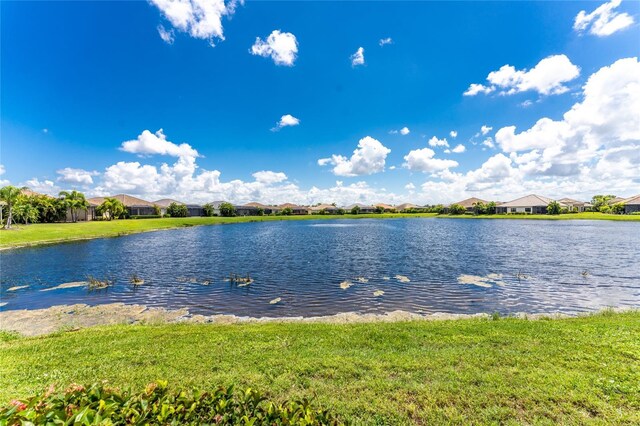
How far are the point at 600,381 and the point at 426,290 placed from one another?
1247 centimetres

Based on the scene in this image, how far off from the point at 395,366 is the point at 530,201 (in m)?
150

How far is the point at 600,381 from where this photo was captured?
607 centimetres

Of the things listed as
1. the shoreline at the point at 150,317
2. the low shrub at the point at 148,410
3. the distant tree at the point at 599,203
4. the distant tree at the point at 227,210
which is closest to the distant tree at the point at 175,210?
the distant tree at the point at 227,210

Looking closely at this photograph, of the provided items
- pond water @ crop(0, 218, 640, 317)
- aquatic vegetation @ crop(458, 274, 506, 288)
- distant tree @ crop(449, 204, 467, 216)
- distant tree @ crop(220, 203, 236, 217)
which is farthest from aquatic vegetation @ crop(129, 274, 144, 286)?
distant tree @ crop(449, 204, 467, 216)

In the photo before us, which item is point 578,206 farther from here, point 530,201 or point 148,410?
point 148,410

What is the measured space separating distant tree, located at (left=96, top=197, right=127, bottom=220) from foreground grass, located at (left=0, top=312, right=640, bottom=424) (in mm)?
82135

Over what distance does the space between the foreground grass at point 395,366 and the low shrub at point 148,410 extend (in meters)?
1.87

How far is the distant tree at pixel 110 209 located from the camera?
79.0m

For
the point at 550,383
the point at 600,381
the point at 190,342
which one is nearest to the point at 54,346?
the point at 190,342

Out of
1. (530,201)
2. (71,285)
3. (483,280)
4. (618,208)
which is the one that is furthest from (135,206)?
(618,208)

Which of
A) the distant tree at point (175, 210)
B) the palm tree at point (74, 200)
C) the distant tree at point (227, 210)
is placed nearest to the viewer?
the palm tree at point (74, 200)

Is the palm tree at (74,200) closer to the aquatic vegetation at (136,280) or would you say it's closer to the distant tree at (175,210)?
the distant tree at (175,210)

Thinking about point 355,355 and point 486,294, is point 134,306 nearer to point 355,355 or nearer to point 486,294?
point 355,355

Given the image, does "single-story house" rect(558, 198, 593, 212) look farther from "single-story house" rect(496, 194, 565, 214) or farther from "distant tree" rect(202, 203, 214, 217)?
"distant tree" rect(202, 203, 214, 217)
